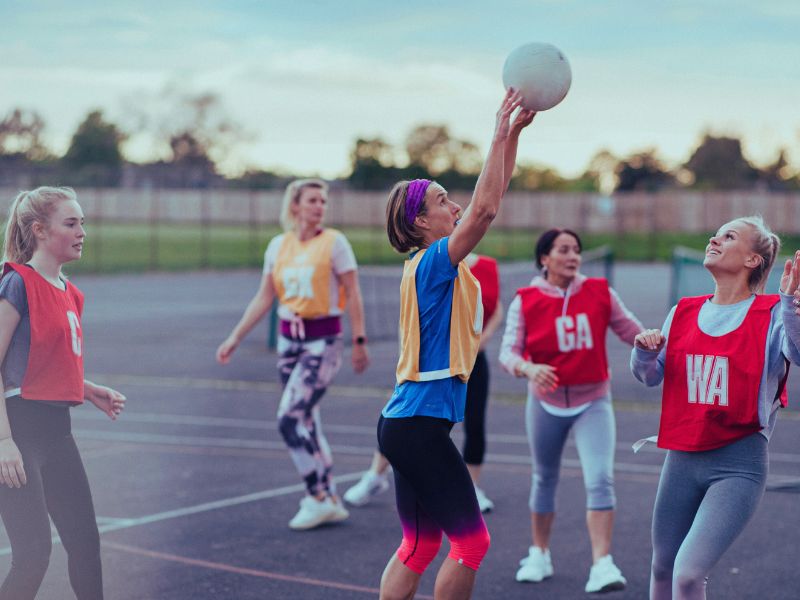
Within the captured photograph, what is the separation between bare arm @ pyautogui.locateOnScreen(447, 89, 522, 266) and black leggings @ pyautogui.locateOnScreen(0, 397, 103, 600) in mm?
1698

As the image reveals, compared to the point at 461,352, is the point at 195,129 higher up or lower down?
higher up

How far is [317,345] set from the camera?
7.35 m

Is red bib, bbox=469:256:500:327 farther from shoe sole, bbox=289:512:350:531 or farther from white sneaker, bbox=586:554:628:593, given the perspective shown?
white sneaker, bbox=586:554:628:593

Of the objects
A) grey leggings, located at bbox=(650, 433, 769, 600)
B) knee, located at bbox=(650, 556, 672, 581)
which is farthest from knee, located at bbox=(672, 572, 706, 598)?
knee, located at bbox=(650, 556, 672, 581)

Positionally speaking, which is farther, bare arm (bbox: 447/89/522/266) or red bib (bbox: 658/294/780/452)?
red bib (bbox: 658/294/780/452)

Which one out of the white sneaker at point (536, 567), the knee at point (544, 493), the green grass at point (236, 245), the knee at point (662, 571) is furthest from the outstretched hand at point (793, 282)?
the green grass at point (236, 245)

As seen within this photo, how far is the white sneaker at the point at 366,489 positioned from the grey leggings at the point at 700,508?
3.64 m

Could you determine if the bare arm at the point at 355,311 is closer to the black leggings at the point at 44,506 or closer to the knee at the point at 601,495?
the knee at the point at 601,495

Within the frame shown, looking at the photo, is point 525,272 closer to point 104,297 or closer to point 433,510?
point 104,297

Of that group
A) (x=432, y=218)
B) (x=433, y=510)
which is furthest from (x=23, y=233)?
(x=433, y=510)

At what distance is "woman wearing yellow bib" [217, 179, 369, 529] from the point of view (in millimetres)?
7312

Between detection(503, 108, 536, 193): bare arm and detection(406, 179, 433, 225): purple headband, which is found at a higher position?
detection(503, 108, 536, 193): bare arm

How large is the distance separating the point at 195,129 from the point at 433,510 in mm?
100385

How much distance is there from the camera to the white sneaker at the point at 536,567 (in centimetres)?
609
